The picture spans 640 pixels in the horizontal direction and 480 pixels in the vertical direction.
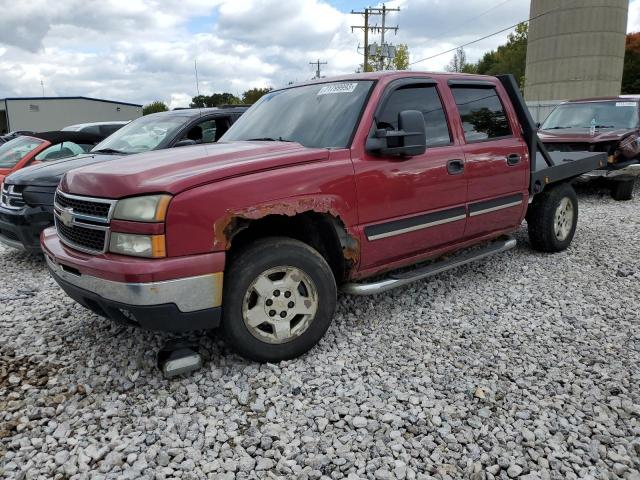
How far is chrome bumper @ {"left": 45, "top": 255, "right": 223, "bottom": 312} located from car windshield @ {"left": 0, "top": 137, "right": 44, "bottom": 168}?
614 cm

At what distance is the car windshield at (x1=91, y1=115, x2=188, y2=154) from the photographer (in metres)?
6.04

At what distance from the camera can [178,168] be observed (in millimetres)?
2961

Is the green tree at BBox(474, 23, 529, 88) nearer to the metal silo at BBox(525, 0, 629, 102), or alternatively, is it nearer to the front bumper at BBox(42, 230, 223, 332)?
the metal silo at BBox(525, 0, 629, 102)

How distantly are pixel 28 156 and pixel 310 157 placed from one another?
6318 millimetres

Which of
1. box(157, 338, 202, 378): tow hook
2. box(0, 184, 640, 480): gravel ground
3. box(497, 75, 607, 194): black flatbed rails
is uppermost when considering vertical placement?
box(497, 75, 607, 194): black flatbed rails

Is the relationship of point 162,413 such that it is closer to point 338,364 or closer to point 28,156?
point 338,364

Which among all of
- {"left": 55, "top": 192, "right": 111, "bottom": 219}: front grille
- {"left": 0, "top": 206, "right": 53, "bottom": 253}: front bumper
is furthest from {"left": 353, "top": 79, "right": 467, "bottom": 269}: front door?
{"left": 0, "top": 206, "right": 53, "bottom": 253}: front bumper

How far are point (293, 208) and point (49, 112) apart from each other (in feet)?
170

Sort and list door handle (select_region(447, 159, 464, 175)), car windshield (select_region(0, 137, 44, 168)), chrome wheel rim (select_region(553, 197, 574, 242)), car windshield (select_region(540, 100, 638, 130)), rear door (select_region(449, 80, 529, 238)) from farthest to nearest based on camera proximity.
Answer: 1. car windshield (select_region(540, 100, 638, 130))
2. car windshield (select_region(0, 137, 44, 168))
3. chrome wheel rim (select_region(553, 197, 574, 242))
4. rear door (select_region(449, 80, 529, 238))
5. door handle (select_region(447, 159, 464, 175))

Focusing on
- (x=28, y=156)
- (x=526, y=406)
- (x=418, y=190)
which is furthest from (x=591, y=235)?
(x=28, y=156)

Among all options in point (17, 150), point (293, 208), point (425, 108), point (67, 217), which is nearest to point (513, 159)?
point (425, 108)

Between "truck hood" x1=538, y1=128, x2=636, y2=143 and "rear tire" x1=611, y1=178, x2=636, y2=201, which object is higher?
"truck hood" x1=538, y1=128, x2=636, y2=143

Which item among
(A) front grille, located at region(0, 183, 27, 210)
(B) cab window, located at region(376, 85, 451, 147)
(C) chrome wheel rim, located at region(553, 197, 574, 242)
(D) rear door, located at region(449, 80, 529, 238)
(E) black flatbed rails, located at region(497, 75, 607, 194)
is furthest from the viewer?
(C) chrome wheel rim, located at region(553, 197, 574, 242)

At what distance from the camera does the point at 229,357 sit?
3.37 metres
